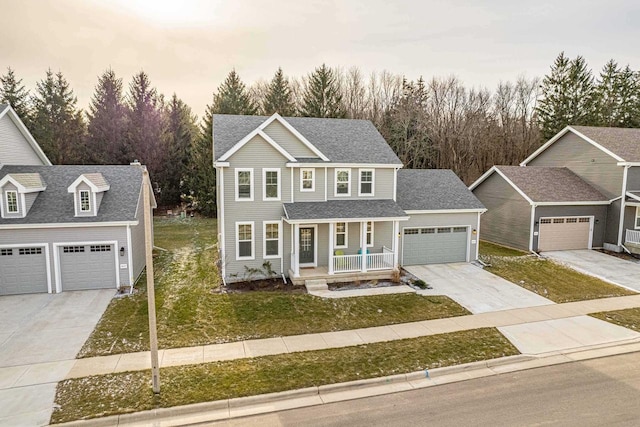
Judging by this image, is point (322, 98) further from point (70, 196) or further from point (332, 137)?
point (70, 196)

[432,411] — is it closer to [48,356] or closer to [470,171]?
[48,356]

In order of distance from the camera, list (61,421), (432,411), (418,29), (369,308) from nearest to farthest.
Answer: (61,421)
(432,411)
(369,308)
(418,29)

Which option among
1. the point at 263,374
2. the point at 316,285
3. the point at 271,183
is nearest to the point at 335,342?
the point at 263,374

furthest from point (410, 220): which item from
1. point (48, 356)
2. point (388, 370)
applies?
point (48, 356)

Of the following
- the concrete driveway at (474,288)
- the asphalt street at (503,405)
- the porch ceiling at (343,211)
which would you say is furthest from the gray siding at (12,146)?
the concrete driveway at (474,288)

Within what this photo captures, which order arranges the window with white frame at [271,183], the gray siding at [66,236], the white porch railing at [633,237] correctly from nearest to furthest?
the gray siding at [66,236]
the window with white frame at [271,183]
the white porch railing at [633,237]

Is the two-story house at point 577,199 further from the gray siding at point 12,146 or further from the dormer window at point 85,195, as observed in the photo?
the gray siding at point 12,146

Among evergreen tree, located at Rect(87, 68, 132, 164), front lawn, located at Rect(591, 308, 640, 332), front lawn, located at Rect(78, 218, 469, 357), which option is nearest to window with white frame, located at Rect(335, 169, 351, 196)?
front lawn, located at Rect(78, 218, 469, 357)
